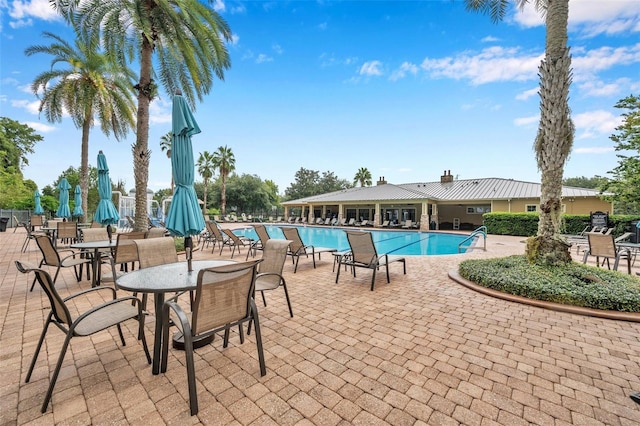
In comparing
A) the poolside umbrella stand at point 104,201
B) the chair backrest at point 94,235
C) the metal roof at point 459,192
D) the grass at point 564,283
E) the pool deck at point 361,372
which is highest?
the metal roof at point 459,192

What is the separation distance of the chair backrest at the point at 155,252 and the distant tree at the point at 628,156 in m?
17.3

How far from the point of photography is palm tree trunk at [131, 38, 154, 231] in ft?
26.8

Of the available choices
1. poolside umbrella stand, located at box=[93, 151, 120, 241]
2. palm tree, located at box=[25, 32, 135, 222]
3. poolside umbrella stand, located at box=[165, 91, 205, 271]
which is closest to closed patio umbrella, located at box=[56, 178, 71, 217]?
palm tree, located at box=[25, 32, 135, 222]

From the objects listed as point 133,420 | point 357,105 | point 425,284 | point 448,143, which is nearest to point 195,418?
point 133,420

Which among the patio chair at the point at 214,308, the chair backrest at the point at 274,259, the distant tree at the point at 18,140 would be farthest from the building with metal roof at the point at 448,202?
the distant tree at the point at 18,140

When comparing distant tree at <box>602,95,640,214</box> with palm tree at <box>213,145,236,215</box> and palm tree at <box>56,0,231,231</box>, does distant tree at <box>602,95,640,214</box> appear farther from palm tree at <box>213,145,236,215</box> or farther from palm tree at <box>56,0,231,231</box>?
palm tree at <box>213,145,236,215</box>

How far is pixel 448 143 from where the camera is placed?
2397cm

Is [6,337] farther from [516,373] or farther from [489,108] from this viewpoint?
[489,108]

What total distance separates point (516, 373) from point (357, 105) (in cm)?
1950

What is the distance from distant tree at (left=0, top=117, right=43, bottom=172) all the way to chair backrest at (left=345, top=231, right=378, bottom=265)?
112 feet

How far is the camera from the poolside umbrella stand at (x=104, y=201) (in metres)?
7.24

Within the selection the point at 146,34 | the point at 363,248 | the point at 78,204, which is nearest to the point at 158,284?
the point at 363,248

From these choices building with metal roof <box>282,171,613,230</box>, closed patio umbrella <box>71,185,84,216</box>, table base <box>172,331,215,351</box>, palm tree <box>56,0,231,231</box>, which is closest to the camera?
table base <box>172,331,215,351</box>

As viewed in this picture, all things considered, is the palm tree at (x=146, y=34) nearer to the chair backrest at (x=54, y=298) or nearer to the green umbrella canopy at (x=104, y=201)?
the green umbrella canopy at (x=104, y=201)
